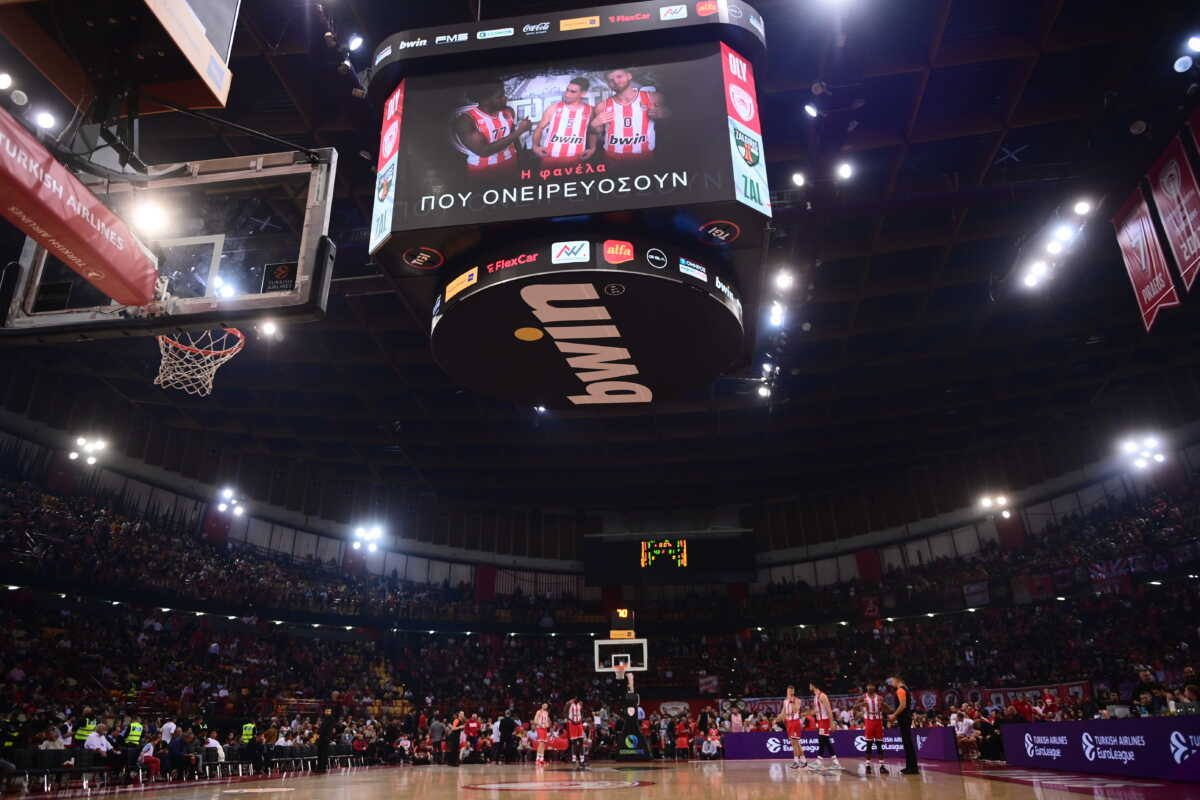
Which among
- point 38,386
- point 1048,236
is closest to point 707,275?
point 1048,236

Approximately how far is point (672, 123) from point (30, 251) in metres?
5.82

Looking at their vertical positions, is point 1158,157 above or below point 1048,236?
below

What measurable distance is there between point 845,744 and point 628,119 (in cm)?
1912

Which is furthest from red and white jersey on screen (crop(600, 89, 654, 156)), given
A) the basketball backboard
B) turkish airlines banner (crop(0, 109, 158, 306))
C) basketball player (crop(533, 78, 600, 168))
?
turkish airlines banner (crop(0, 109, 158, 306))

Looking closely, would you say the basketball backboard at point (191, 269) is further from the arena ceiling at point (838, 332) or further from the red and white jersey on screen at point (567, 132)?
the arena ceiling at point (838, 332)

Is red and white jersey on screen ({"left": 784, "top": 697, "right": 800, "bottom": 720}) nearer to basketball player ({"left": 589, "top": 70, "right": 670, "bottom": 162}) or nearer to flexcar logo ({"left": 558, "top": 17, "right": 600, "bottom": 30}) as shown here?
→ basketball player ({"left": 589, "top": 70, "right": 670, "bottom": 162})

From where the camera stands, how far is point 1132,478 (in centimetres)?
2502

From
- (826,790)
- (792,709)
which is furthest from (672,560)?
(826,790)

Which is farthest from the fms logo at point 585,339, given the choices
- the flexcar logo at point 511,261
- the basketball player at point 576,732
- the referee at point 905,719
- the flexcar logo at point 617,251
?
the basketball player at point 576,732

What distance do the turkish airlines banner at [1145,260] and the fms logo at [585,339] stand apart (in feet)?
22.6

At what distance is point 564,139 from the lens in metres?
7.14

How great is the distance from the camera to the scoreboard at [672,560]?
95.5ft

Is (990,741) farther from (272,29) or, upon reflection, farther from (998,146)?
(272,29)

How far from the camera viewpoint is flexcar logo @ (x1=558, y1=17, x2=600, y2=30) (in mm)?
7551
